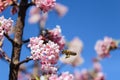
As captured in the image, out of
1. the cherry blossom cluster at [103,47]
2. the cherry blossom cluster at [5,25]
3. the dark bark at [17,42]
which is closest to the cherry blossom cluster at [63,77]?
the dark bark at [17,42]

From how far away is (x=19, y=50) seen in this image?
8.20m

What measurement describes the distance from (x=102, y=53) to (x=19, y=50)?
5792 mm

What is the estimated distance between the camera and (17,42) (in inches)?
Answer: 324

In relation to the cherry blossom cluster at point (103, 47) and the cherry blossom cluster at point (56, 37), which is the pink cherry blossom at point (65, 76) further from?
the cherry blossom cluster at point (103, 47)

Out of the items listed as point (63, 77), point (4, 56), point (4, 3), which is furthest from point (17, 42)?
point (63, 77)

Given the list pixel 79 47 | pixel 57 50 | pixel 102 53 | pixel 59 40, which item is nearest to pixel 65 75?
pixel 57 50

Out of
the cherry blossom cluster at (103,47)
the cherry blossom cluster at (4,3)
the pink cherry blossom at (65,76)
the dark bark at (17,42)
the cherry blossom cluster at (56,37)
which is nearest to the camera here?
the pink cherry blossom at (65,76)

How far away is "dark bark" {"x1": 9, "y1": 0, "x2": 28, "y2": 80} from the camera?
26.6 ft

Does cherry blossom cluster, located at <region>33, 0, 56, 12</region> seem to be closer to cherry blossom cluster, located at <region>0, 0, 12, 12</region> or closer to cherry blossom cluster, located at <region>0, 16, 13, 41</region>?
cherry blossom cluster, located at <region>0, 0, 12, 12</region>

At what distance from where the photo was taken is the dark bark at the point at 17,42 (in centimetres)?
811

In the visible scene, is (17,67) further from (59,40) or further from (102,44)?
(102,44)

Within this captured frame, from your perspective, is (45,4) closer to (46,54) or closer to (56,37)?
(56,37)

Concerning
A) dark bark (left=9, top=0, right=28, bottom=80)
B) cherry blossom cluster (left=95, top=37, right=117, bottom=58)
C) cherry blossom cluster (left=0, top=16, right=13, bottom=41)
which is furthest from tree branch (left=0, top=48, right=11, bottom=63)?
cherry blossom cluster (left=95, top=37, right=117, bottom=58)

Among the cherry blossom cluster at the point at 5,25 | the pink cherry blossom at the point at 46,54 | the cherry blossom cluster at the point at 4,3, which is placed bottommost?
the pink cherry blossom at the point at 46,54
